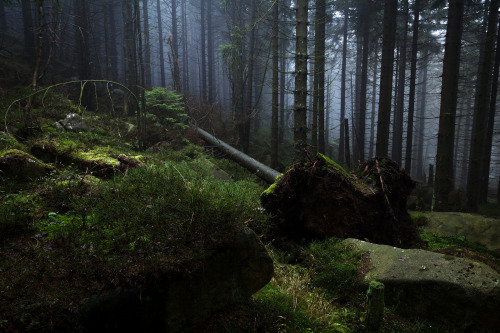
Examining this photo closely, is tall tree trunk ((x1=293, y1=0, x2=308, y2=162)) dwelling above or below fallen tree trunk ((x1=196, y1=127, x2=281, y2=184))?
above

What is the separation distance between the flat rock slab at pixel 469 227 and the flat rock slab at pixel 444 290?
4.45 meters

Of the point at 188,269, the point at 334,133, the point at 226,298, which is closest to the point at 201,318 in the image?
the point at 226,298

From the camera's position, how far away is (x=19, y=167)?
13.8ft

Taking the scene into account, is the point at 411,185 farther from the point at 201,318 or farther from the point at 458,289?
the point at 201,318

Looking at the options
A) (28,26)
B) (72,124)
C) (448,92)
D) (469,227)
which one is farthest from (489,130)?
(28,26)

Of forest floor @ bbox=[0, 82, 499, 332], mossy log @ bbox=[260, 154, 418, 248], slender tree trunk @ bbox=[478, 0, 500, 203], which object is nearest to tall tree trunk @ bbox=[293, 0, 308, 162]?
mossy log @ bbox=[260, 154, 418, 248]

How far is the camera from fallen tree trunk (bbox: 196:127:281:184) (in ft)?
27.4

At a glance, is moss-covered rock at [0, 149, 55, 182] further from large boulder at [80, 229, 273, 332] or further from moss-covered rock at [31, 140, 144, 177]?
large boulder at [80, 229, 273, 332]

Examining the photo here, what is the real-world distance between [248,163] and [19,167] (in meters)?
6.52

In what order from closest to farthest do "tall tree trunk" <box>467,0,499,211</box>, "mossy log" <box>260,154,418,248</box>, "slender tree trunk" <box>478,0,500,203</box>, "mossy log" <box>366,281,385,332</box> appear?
"mossy log" <box>366,281,385,332</box> < "mossy log" <box>260,154,418,248</box> < "tall tree trunk" <box>467,0,499,211</box> < "slender tree trunk" <box>478,0,500,203</box>

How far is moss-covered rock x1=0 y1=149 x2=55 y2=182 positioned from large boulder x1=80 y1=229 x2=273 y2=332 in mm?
3412

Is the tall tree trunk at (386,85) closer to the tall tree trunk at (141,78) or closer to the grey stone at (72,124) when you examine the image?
the tall tree trunk at (141,78)

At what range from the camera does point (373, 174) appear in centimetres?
580

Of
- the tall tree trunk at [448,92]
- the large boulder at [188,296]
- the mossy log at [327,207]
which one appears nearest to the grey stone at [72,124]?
the mossy log at [327,207]
